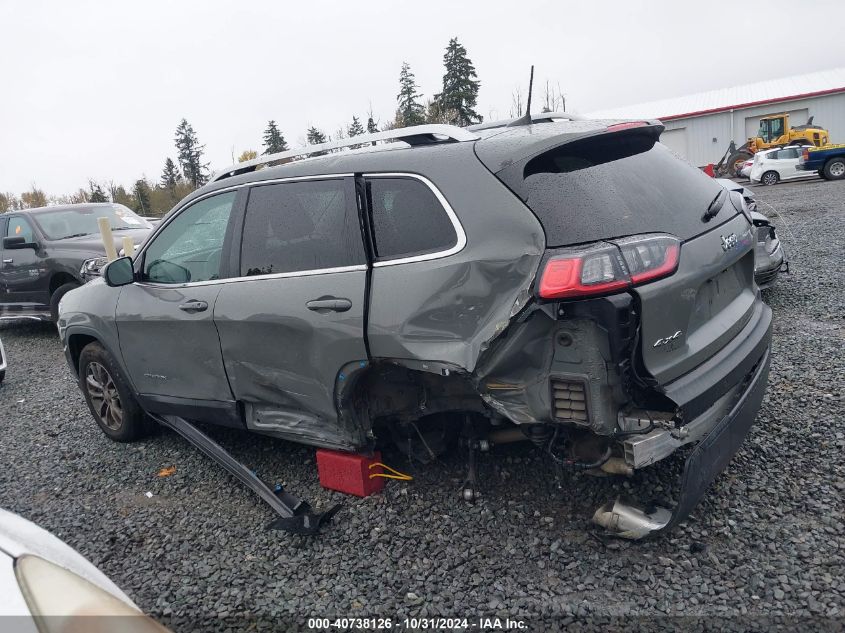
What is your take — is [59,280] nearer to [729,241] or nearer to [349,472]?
[349,472]

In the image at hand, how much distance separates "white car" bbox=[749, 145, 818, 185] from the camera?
76.9ft

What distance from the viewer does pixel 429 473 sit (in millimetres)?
3676

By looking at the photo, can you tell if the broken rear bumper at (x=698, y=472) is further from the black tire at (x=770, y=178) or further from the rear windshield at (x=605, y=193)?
the black tire at (x=770, y=178)

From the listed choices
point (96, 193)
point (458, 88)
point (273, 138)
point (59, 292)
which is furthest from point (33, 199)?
point (59, 292)

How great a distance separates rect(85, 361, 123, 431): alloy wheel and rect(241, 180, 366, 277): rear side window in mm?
1822

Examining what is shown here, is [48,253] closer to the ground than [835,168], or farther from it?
farther from it

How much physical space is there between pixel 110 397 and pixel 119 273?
1083 millimetres

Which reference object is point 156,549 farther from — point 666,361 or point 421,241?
point 666,361

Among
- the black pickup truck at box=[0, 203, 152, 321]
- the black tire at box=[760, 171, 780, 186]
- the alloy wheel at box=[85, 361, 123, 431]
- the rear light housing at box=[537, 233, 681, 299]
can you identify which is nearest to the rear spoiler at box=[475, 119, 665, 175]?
the rear light housing at box=[537, 233, 681, 299]

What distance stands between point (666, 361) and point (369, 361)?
132 centimetres

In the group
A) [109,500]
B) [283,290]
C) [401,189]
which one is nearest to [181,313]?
[283,290]

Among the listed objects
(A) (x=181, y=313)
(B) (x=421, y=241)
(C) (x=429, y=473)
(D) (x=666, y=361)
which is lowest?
(C) (x=429, y=473)

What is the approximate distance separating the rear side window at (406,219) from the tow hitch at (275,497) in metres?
1.39

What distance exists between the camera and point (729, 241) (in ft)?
9.82
